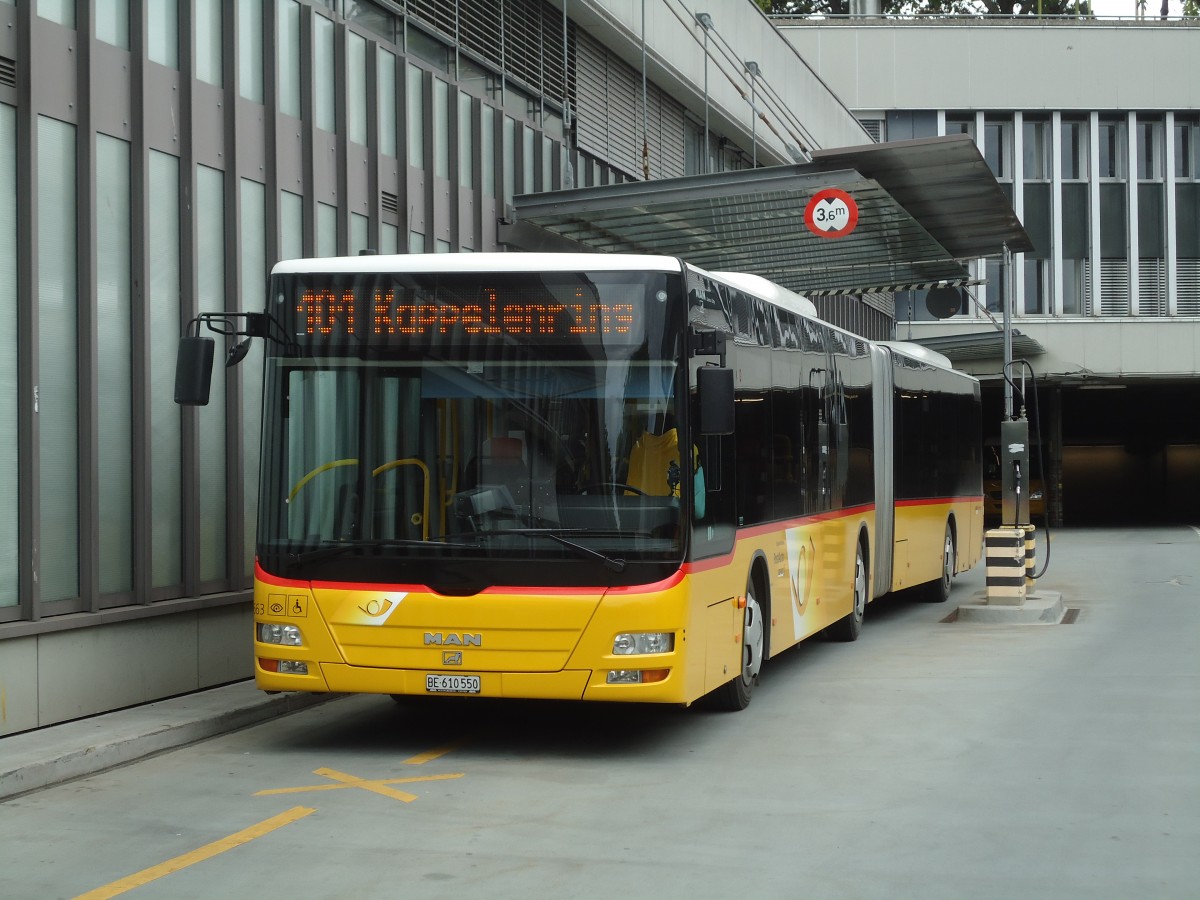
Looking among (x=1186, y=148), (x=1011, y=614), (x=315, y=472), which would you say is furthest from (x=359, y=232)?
(x=1186, y=148)

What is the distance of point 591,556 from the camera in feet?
29.5

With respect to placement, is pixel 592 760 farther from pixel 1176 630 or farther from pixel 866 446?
pixel 1176 630

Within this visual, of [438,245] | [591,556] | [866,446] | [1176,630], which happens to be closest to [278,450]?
[591,556]

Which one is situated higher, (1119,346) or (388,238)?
(1119,346)

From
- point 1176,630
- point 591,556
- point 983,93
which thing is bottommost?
point 1176,630

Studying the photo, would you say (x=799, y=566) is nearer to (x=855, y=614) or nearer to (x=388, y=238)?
(x=855, y=614)

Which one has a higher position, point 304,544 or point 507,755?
point 304,544

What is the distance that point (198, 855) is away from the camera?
682 cm

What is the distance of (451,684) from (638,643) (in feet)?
3.54

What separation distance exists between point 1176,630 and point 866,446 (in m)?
3.77

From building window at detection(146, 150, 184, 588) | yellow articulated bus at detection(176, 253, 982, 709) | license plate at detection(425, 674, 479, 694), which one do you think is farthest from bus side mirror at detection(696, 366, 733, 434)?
building window at detection(146, 150, 184, 588)

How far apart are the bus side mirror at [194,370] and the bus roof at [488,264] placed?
67 cm

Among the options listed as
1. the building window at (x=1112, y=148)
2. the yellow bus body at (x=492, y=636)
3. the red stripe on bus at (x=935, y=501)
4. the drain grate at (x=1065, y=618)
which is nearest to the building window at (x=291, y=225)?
the yellow bus body at (x=492, y=636)

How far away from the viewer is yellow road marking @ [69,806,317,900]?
627 centimetres
